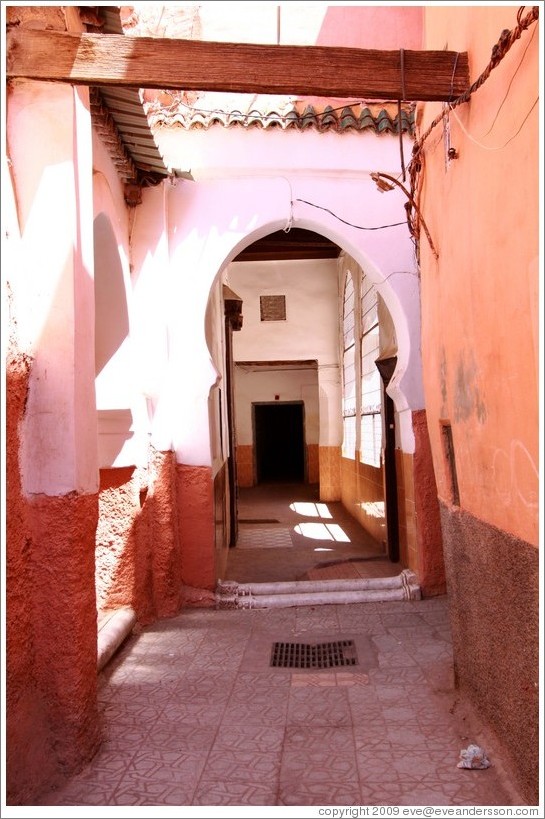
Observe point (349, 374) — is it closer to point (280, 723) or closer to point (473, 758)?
point (280, 723)

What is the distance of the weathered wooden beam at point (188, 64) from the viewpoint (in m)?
3.41

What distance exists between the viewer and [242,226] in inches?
265

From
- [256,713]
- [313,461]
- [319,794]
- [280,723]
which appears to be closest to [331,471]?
[313,461]

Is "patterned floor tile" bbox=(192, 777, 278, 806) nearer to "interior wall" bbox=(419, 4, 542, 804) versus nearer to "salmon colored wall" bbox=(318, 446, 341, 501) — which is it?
"interior wall" bbox=(419, 4, 542, 804)

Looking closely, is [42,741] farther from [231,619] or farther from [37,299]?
[231,619]

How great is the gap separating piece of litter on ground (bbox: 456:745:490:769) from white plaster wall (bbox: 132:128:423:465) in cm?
367

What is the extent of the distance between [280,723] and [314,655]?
1279mm

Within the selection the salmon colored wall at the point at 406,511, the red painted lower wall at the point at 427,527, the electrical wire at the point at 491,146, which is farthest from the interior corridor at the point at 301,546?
the electrical wire at the point at 491,146

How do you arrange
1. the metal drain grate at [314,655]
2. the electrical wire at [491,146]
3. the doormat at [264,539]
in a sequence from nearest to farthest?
the electrical wire at [491,146] → the metal drain grate at [314,655] → the doormat at [264,539]

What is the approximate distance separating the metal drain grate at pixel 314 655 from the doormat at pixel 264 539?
4165 mm

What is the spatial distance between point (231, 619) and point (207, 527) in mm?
909

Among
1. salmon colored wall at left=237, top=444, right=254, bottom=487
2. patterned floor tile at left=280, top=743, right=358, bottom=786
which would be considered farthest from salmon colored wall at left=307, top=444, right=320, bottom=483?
patterned floor tile at left=280, top=743, right=358, bottom=786

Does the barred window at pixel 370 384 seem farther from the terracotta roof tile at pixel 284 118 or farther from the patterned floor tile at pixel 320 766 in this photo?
the patterned floor tile at pixel 320 766

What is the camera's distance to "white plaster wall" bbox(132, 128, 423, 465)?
655 centimetres
